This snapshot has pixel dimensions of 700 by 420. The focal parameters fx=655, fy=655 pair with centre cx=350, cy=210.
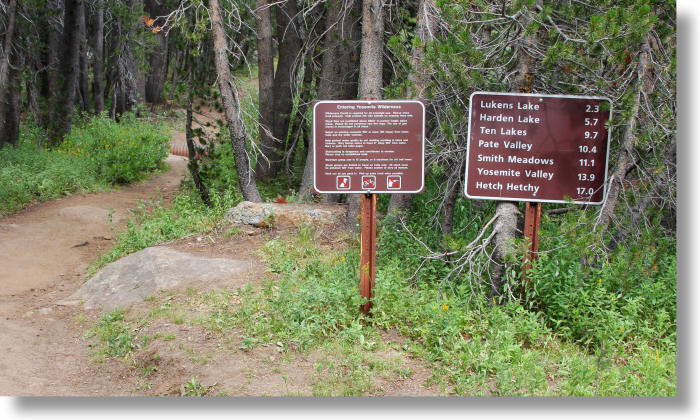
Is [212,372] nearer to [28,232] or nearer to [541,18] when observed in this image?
[541,18]

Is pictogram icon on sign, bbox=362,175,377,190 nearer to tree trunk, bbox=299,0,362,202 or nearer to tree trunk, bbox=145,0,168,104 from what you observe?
tree trunk, bbox=299,0,362,202

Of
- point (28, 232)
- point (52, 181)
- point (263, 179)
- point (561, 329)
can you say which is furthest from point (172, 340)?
point (52, 181)

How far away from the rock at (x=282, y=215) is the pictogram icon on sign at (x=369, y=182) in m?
3.38

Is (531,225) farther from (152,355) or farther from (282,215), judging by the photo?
(282,215)

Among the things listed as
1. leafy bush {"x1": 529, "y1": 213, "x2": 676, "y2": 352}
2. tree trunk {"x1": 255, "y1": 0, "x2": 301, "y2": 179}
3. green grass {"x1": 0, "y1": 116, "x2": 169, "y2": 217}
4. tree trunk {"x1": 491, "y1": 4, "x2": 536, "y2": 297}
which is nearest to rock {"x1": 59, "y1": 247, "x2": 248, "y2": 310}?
tree trunk {"x1": 491, "y1": 4, "x2": 536, "y2": 297}

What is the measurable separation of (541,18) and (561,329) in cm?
286

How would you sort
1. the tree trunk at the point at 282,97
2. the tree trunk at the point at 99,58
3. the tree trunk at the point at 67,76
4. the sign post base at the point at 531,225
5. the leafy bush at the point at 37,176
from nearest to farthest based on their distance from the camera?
the sign post base at the point at 531,225 → the leafy bush at the point at 37,176 → the tree trunk at the point at 282,97 → the tree trunk at the point at 67,76 → the tree trunk at the point at 99,58

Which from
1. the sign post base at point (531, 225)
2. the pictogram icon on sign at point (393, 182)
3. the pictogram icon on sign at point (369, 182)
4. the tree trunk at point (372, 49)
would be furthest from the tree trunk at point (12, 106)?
the sign post base at point (531, 225)

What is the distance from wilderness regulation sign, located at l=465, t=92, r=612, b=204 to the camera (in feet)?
19.6

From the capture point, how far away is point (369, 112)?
562 centimetres

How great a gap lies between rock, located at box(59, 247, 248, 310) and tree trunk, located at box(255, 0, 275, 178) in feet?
12.2

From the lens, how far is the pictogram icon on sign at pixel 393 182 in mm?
5676

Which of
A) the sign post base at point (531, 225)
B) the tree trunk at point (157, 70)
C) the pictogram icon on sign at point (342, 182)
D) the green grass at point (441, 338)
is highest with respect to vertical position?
the tree trunk at point (157, 70)

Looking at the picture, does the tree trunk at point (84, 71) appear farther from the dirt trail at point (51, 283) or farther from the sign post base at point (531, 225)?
the sign post base at point (531, 225)
